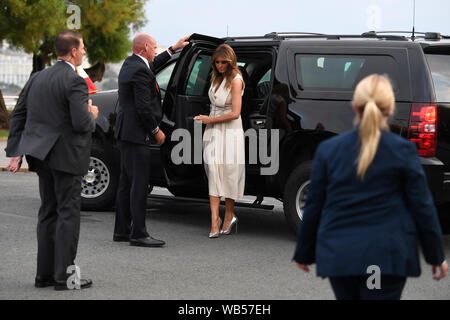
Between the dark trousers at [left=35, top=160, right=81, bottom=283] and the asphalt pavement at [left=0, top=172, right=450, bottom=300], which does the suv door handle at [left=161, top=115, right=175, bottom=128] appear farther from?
the dark trousers at [left=35, top=160, right=81, bottom=283]

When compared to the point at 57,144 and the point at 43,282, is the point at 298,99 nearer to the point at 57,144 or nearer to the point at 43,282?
the point at 57,144

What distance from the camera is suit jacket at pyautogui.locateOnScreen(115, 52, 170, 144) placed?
25.5 feet

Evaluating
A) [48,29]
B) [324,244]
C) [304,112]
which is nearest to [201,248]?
[304,112]

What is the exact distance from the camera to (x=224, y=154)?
8.55 metres

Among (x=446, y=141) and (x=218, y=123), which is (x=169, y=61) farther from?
(x=446, y=141)

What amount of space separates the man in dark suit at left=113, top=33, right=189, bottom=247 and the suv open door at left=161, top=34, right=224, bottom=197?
74 centimetres

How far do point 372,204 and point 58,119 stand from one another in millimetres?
3030

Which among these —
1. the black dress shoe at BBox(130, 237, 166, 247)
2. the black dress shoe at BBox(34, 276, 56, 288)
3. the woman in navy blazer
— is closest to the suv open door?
the black dress shoe at BBox(130, 237, 166, 247)

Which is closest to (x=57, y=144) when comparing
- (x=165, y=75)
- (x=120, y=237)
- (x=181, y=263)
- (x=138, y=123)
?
(x=181, y=263)

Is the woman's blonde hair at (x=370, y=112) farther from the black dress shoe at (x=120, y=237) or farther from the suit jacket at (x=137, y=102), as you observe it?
the black dress shoe at (x=120, y=237)

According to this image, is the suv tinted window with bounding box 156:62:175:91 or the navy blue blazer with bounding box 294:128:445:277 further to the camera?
the suv tinted window with bounding box 156:62:175:91

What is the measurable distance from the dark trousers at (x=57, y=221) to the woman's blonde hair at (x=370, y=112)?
120 inches

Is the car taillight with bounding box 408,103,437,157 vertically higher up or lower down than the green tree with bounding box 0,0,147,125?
higher up
